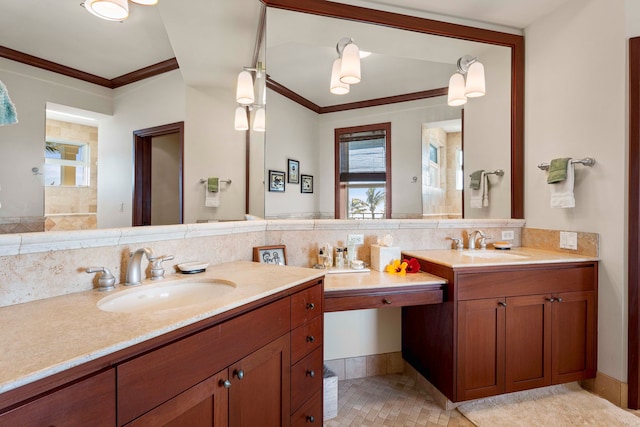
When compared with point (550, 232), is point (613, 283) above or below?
below

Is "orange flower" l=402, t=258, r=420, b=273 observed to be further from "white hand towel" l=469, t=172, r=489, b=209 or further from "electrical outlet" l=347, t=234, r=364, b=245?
"white hand towel" l=469, t=172, r=489, b=209

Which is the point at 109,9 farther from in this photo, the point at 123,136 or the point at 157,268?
the point at 157,268

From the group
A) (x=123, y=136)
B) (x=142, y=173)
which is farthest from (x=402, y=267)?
(x=123, y=136)

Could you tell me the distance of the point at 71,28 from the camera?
46.5 inches

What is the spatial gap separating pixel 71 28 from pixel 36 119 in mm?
372

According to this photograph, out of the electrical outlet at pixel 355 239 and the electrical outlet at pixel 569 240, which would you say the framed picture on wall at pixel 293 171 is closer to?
the electrical outlet at pixel 355 239

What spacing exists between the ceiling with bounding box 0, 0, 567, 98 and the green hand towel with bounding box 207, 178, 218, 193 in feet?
1.62

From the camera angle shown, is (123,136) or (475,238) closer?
(123,136)

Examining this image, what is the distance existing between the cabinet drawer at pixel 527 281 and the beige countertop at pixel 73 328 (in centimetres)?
116

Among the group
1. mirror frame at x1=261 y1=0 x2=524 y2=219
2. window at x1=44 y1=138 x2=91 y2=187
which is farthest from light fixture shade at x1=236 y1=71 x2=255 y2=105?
window at x1=44 y1=138 x2=91 y2=187

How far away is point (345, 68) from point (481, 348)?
6.16 ft

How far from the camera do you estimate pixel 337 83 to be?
2.21 m

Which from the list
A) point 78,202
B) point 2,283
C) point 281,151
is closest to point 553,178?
point 281,151

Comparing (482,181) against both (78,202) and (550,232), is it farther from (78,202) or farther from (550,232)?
(78,202)
